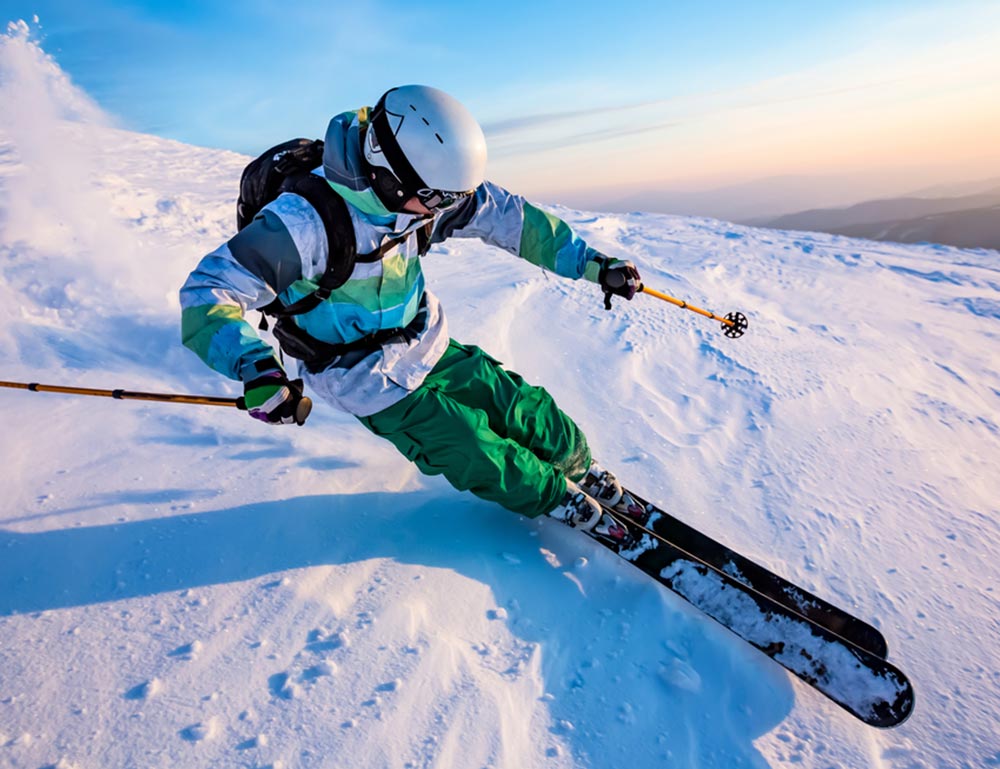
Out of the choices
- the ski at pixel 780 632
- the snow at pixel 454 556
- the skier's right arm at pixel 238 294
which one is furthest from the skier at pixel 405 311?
the snow at pixel 454 556

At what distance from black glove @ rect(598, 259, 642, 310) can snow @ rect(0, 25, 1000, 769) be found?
1003mm

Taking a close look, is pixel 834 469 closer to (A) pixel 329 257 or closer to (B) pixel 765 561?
(B) pixel 765 561

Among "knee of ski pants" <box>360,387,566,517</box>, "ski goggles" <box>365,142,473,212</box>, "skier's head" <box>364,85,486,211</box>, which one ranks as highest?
"skier's head" <box>364,85,486,211</box>

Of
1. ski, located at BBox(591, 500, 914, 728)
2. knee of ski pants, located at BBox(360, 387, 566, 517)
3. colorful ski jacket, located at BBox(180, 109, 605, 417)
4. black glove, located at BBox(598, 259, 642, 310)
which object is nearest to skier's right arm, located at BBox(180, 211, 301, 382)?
colorful ski jacket, located at BBox(180, 109, 605, 417)

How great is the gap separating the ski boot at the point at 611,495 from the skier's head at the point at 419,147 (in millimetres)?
1652

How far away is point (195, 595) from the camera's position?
2.32m

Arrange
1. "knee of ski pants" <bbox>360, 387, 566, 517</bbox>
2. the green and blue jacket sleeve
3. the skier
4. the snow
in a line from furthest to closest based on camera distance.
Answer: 1. the green and blue jacket sleeve
2. "knee of ski pants" <bbox>360, 387, 566, 517</bbox>
3. the skier
4. the snow

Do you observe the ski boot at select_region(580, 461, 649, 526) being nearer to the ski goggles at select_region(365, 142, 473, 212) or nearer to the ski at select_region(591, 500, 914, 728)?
the ski at select_region(591, 500, 914, 728)

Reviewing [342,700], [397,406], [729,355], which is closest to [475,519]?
[397,406]

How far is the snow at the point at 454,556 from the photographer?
194 centimetres

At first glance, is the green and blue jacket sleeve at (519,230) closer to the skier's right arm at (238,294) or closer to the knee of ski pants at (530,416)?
the knee of ski pants at (530,416)

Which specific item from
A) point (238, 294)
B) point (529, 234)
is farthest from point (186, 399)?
point (529, 234)

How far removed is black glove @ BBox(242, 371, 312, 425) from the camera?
198 centimetres

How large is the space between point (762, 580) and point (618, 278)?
1746 millimetres
